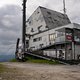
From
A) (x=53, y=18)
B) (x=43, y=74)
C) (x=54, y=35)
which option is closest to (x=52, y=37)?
(x=54, y=35)

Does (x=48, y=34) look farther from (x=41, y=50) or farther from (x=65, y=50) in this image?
(x=65, y=50)

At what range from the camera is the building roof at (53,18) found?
5203cm

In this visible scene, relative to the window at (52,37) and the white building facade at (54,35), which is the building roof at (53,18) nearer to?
the white building facade at (54,35)

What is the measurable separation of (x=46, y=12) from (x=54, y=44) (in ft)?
56.7

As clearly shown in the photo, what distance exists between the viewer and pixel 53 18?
54.7 meters

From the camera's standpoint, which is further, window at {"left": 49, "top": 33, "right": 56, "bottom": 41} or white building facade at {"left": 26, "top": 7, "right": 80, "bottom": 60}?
window at {"left": 49, "top": 33, "right": 56, "bottom": 41}

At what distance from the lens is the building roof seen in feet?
171

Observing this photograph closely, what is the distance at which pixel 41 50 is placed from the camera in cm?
4325

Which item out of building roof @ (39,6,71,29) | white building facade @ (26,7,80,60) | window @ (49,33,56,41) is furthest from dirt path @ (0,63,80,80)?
building roof @ (39,6,71,29)

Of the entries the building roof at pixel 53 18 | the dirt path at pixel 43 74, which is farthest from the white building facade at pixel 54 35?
the dirt path at pixel 43 74

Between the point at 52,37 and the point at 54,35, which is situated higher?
the point at 54,35

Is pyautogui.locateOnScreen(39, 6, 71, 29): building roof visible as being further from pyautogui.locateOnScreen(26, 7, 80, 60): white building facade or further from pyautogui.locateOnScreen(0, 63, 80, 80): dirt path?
pyautogui.locateOnScreen(0, 63, 80, 80): dirt path

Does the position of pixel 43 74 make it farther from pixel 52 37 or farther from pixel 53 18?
pixel 53 18

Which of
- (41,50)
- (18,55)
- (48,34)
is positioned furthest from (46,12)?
(18,55)
